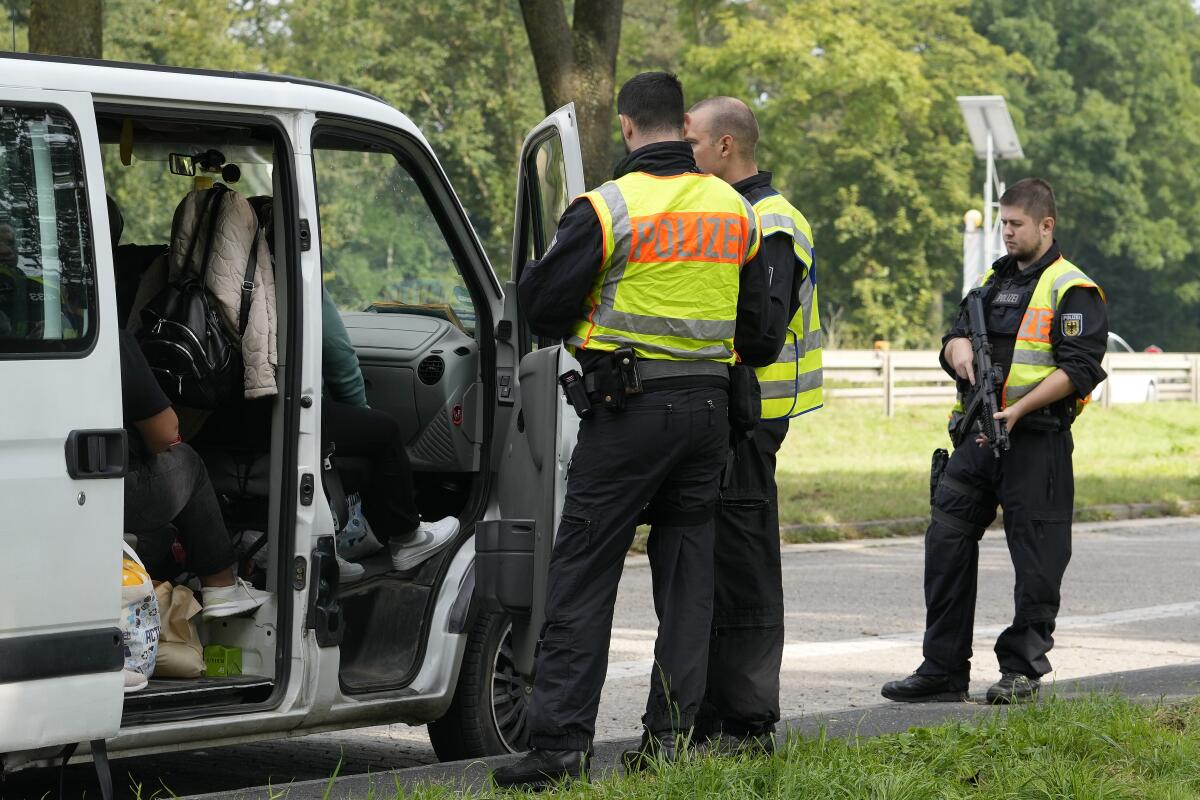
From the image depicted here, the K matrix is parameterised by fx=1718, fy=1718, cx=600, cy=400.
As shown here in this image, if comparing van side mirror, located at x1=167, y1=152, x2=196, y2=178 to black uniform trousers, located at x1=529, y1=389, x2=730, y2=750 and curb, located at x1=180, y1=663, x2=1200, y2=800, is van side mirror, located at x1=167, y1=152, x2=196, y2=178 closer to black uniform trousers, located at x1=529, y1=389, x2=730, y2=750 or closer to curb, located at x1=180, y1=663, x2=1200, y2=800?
black uniform trousers, located at x1=529, y1=389, x2=730, y2=750

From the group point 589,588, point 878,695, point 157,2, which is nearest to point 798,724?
point 589,588

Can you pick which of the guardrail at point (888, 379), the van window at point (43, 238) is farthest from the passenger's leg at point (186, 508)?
the guardrail at point (888, 379)

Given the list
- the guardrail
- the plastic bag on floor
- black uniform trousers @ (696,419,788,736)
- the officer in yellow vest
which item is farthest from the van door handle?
the guardrail

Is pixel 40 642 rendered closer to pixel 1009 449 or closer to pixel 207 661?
pixel 207 661

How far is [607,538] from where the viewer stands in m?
4.48

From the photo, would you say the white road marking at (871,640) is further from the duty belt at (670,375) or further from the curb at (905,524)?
the duty belt at (670,375)

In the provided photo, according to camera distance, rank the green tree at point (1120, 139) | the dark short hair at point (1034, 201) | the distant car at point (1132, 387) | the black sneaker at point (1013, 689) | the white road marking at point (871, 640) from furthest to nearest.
Result: 1. the green tree at point (1120, 139)
2. the distant car at point (1132, 387)
3. the white road marking at point (871, 640)
4. the dark short hair at point (1034, 201)
5. the black sneaker at point (1013, 689)

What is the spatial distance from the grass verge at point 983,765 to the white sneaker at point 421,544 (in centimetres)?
133

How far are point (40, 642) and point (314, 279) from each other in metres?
1.31

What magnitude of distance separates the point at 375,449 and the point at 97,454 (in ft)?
4.74

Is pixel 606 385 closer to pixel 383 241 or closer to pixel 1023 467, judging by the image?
pixel 383 241

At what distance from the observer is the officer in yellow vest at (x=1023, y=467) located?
20.9 ft

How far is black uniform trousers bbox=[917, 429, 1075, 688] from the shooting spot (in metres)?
6.39

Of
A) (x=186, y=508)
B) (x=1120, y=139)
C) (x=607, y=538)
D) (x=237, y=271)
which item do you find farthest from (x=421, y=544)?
(x=1120, y=139)
